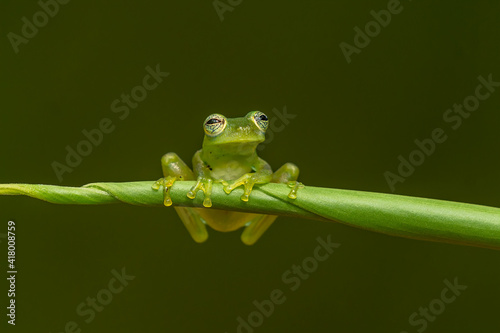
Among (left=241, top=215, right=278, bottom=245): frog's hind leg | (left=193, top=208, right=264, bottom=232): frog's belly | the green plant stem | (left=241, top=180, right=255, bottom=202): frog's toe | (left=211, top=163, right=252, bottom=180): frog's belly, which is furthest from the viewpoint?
(left=241, top=215, right=278, bottom=245): frog's hind leg

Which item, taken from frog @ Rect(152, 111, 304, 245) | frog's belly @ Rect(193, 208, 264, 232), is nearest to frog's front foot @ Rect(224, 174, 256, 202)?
frog @ Rect(152, 111, 304, 245)

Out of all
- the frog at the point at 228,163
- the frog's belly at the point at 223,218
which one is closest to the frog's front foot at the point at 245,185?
the frog at the point at 228,163

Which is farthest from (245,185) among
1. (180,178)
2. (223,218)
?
(223,218)

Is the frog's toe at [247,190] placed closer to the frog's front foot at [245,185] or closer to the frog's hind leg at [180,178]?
the frog's front foot at [245,185]

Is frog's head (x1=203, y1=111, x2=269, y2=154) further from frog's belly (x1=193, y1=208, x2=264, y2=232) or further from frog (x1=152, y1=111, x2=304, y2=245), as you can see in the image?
frog's belly (x1=193, y1=208, x2=264, y2=232)

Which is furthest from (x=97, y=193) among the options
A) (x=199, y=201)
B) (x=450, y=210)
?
(x=450, y=210)

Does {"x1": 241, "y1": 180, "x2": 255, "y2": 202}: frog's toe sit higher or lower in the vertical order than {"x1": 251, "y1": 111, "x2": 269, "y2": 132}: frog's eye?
lower
